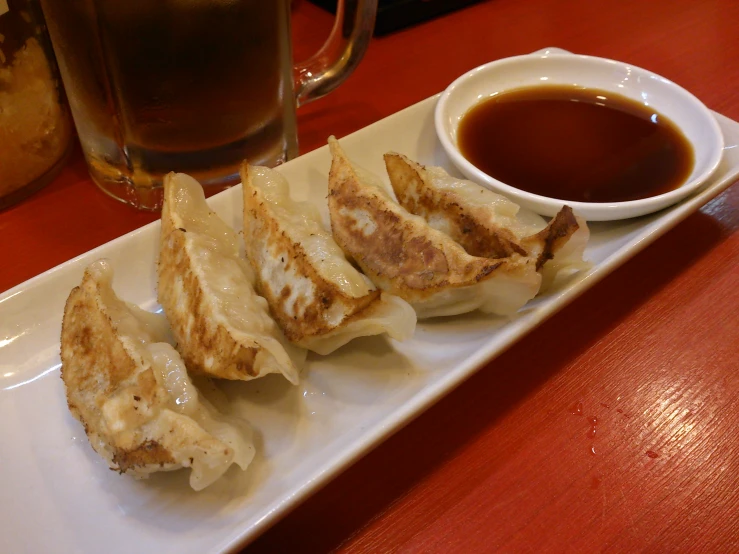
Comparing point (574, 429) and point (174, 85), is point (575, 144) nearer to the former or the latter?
point (574, 429)

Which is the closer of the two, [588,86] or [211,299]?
[211,299]

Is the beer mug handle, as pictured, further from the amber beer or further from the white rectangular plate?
the white rectangular plate

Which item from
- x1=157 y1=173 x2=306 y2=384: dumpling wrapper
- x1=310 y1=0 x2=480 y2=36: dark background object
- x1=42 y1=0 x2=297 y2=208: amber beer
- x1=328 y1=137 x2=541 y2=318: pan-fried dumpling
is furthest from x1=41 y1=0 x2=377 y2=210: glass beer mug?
x1=310 y1=0 x2=480 y2=36: dark background object

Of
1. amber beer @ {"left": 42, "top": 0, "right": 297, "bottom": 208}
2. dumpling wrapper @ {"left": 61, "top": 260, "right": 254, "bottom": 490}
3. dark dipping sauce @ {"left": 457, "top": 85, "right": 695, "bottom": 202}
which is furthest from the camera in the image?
dark dipping sauce @ {"left": 457, "top": 85, "right": 695, "bottom": 202}

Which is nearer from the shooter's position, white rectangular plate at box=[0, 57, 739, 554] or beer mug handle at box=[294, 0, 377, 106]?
white rectangular plate at box=[0, 57, 739, 554]

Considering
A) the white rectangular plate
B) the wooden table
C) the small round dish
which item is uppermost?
the small round dish

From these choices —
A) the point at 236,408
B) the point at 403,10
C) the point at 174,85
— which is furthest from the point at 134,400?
the point at 403,10
